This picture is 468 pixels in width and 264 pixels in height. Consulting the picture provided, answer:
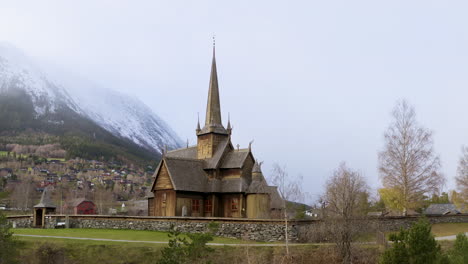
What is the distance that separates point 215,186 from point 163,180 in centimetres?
459

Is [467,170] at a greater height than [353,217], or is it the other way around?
[467,170]

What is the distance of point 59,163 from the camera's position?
15762 centimetres

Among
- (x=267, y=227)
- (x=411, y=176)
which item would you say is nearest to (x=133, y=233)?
(x=267, y=227)

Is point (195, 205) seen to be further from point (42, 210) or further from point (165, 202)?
point (42, 210)

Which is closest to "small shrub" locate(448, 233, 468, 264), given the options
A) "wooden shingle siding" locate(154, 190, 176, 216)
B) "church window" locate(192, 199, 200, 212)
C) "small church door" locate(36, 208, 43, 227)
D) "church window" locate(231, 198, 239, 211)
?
"church window" locate(231, 198, 239, 211)

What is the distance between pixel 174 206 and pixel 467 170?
29954 millimetres

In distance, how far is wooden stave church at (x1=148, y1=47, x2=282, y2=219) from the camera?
42.4 metres

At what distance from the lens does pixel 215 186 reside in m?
44.4

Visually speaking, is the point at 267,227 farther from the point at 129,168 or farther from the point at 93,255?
the point at 129,168

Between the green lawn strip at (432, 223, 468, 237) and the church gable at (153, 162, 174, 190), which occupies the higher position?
the church gable at (153, 162, 174, 190)

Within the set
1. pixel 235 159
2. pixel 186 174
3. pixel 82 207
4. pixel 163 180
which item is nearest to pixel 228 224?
pixel 186 174

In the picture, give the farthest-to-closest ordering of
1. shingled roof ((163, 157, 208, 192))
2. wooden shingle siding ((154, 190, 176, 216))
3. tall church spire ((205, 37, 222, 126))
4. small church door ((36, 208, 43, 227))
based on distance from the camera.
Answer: tall church spire ((205, 37, 222, 126))
small church door ((36, 208, 43, 227))
shingled roof ((163, 157, 208, 192))
wooden shingle siding ((154, 190, 176, 216))

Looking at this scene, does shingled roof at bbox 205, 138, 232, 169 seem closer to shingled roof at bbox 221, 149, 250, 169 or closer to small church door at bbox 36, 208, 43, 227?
shingled roof at bbox 221, 149, 250, 169

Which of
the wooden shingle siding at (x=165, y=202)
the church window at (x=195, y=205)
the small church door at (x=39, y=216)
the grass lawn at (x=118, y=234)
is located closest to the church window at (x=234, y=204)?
the church window at (x=195, y=205)
